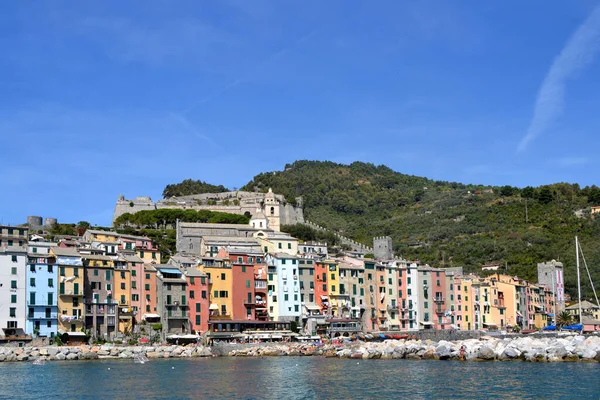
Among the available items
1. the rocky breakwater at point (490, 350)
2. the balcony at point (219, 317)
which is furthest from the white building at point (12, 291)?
the rocky breakwater at point (490, 350)

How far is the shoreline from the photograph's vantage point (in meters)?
56.5

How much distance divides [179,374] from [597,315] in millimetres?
63166

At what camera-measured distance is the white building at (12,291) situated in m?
65.8

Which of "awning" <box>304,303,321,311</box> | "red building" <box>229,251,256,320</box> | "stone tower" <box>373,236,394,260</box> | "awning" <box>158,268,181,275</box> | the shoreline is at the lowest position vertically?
the shoreline

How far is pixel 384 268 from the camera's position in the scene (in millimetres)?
86875

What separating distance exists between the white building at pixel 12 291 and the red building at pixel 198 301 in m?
14.3

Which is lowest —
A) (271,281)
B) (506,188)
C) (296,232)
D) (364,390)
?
(364,390)

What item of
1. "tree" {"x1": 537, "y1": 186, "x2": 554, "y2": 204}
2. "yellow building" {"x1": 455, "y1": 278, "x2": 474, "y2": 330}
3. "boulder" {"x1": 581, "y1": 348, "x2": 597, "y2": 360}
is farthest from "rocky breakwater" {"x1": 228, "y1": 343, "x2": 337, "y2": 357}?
"tree" {"x1": 537, "y1": 186, "x2": 554, "y2": 204}

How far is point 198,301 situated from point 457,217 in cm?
7125

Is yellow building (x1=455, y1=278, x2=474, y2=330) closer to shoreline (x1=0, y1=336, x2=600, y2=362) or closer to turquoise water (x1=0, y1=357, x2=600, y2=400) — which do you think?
shoreline (x1=0, y1=336, x2=600, y2=362)

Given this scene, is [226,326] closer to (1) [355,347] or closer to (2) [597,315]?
(1) [355,347]

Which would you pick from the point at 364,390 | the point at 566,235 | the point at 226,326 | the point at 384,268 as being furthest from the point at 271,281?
the point at 566,235

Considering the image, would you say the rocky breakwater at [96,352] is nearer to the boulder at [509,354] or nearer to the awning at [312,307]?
the awning at [312,307]

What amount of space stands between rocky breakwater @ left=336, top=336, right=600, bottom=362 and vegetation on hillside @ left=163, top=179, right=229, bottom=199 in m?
75.9
